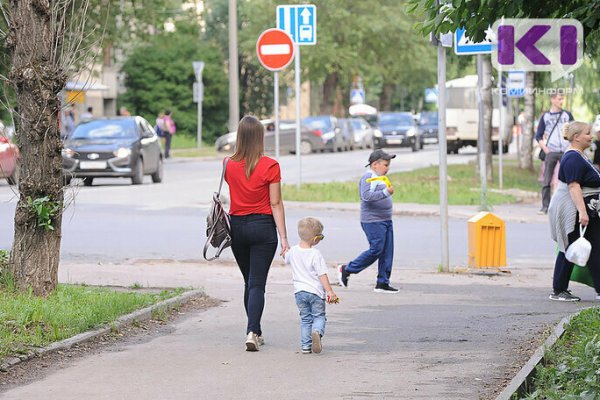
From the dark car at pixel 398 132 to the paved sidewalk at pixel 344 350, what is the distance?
149ft

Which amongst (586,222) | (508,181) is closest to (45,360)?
(586,222)

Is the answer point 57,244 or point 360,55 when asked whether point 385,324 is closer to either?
point 57,244

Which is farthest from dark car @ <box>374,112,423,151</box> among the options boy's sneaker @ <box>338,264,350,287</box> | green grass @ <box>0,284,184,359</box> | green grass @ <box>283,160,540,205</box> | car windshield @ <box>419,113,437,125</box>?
green grass @ <box>0,284,184,359</box>

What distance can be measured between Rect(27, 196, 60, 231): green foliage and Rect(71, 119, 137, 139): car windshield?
67.8 ft

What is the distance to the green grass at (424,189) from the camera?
84.8 ft

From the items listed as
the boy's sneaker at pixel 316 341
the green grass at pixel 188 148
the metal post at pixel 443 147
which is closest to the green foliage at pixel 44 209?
the boy's sneaker at pixel 316 341

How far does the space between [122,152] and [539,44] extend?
64.2ft

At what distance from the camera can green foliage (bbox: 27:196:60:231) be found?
35.7ft

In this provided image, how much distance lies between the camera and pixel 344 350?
31.8 ft

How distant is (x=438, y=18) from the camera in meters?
11.4

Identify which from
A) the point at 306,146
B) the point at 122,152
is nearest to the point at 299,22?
the point at 122,152

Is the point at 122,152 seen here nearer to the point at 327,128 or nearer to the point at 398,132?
the point at 327,128

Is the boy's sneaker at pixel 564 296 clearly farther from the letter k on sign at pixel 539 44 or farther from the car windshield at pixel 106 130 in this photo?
the car windshield at pixel 106 130

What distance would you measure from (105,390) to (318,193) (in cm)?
1894
